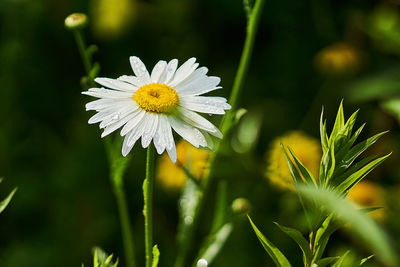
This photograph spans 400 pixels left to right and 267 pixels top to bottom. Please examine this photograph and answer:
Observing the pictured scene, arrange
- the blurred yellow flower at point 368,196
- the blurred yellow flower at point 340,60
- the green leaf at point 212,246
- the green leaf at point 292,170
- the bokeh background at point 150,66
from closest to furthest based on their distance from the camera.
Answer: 1. the green leaf at point 292,170
2. the green leaf at point 212,246
3. the blurred yellow flower at point 368,196
4. the bokeh background at point 150,66
5. the blurred yellow flower at point 340,60

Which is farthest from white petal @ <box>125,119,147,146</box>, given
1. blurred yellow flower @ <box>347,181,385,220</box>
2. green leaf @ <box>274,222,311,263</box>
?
blurred yellow flower @ <box>347,181,385,220</box>

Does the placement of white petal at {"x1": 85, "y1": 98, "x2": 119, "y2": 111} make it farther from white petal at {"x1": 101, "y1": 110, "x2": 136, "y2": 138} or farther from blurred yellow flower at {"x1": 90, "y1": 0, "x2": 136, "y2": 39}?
blurred yellow flower at {"x1": 90, "y1": 0, "x2": 136, "y2": 39}

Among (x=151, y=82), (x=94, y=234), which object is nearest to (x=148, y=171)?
(x=151, y=82)

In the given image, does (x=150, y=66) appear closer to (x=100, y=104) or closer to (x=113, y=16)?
(x=113, y=16)

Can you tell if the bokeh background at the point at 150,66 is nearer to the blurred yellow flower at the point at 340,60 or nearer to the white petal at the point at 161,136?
the blurred yellow flower at the point at 340,60

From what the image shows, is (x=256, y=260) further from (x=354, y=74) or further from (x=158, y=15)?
(x=158, y=15)

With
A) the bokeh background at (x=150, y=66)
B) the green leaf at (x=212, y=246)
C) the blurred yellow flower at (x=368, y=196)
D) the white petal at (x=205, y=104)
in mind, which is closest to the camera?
the white petal at (x=205, y=104)

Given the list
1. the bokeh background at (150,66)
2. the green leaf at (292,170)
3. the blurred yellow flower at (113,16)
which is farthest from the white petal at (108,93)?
the blurred yellow flower at (113,16)
